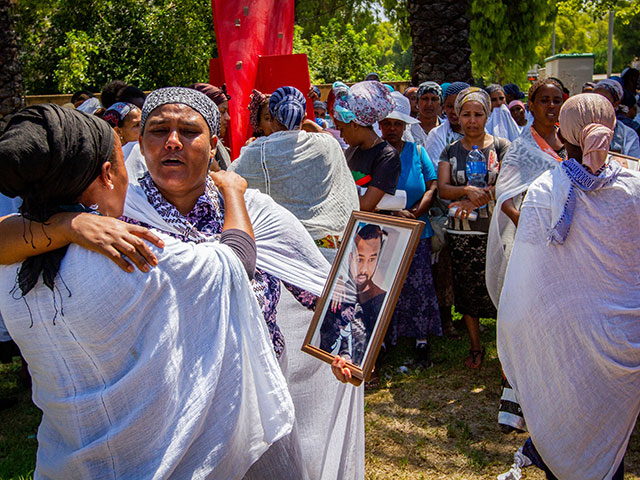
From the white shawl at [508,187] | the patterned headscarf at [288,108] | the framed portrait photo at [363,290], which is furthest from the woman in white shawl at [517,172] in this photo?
the framed portrait photo at [363,290]

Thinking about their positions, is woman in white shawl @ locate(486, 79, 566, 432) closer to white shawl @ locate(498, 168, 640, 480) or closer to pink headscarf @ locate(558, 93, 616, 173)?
white shawl @ locate(498, 168, 640, 480)

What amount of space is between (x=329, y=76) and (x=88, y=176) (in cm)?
1668

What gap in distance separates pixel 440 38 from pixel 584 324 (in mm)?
8771

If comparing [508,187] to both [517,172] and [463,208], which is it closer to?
[517,172]

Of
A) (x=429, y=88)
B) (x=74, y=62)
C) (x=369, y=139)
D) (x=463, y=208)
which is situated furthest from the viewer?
(x=74, y=62)

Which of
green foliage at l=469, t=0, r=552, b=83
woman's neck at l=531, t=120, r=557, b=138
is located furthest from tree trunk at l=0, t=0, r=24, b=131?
green foliage at l=469, t=0, r=552, b=83

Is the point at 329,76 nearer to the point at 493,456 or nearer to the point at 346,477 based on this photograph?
the point at 493,456

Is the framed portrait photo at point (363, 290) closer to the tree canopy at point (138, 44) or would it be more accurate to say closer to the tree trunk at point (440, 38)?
the tree trunk at point (440, 38)

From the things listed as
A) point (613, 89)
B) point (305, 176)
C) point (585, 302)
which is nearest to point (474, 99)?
point (305, 176)

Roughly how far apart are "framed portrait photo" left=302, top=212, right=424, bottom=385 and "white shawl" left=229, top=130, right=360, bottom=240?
6.10 feet

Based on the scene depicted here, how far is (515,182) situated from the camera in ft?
15.8

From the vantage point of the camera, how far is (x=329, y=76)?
59.4 ft

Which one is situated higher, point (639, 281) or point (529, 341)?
point (639, 281)

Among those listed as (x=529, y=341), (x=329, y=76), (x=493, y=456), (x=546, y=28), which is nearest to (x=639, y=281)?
(x=529, y=341)
